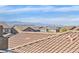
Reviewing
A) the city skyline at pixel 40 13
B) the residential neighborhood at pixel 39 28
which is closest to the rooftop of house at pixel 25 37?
the residential neighborhood at pixel 39 28

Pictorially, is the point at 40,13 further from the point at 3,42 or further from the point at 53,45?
the point at 3,42

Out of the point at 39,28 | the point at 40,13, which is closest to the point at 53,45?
the point at 39,28

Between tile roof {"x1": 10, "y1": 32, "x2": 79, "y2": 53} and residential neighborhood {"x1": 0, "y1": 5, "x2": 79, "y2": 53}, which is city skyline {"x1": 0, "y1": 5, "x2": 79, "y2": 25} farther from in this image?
tile roof {"x1": 10, "y1": 32, "x2": 79, "y2": 53}

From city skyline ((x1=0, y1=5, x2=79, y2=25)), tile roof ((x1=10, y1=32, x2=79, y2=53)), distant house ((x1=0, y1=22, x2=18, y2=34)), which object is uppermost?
city skyline ((x1=0, y1=5, x2=79, y2=25))

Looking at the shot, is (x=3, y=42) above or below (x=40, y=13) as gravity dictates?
below

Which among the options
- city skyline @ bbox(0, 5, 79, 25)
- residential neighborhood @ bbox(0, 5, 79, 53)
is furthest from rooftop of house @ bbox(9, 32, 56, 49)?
city skyline @ bbox(0, 5, 79, 25)
